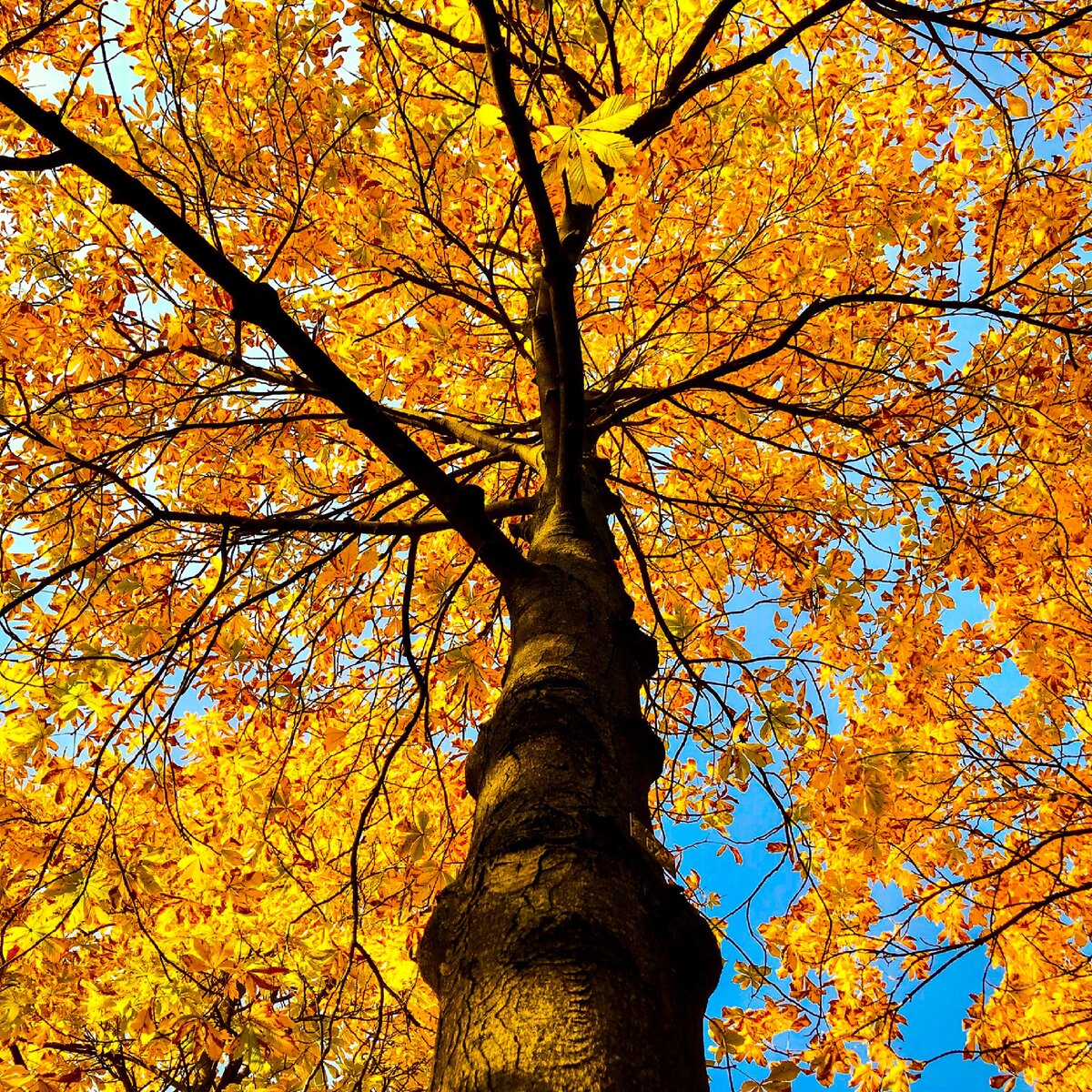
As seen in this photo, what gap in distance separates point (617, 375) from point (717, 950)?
9.10ft

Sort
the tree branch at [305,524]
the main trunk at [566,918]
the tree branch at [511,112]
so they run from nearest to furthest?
1. the main trunk at [566,918]
2. the tree branch at [511,112]
3. the tree branch at [305,524]

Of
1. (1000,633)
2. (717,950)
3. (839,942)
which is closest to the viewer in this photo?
(717,950)

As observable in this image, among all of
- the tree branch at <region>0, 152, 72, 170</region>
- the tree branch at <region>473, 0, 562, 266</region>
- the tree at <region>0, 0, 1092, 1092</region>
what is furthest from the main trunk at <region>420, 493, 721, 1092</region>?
the tree branch at <region>0, 152, 72, 170</region>

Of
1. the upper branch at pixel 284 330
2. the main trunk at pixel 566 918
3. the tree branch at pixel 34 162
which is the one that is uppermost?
the tree branch at pixel 34 162

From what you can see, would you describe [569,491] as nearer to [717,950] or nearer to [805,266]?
[717,950]

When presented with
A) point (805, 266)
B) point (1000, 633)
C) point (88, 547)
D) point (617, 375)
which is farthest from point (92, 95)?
point (1000, 633)

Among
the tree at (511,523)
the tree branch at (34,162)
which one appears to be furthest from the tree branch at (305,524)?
the tree branch at (34,162)

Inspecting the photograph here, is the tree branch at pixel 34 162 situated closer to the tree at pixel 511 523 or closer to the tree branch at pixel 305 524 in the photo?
the tree at pixel 511 523

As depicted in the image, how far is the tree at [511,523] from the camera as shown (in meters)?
1.63

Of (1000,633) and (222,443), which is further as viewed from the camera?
(1000,633)

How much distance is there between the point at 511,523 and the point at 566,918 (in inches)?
95.7

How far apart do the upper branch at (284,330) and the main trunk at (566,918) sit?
462mm

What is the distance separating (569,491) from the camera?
259 cm

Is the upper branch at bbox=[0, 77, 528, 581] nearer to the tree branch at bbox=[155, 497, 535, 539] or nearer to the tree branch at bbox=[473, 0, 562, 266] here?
the tree branch at bbox=[155, 497, 535, 539]
